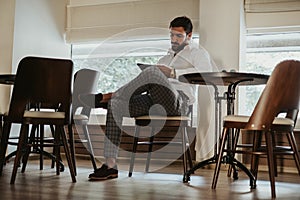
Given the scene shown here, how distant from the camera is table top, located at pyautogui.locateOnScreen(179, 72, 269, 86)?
242 cm

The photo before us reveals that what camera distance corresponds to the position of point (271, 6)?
11.6 ft

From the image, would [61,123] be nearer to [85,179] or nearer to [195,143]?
[85,179]

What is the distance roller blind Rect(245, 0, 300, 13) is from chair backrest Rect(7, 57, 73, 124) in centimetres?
195

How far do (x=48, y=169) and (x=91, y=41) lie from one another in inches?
66.7

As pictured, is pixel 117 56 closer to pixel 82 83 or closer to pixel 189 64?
pixel 82 83

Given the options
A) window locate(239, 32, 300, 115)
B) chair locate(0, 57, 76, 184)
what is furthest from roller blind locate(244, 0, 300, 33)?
chair locate(0, 57, 76, 184)

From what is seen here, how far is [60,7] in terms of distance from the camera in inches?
178

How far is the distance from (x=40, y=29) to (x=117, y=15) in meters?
0.82

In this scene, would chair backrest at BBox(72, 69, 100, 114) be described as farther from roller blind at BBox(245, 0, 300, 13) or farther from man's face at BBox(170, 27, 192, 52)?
roller blind at BBox(245, 0, 300, 13)

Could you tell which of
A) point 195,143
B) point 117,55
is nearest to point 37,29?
point 117,55

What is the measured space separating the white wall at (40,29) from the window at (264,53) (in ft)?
6.68

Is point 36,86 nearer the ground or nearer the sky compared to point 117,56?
nearer the ground

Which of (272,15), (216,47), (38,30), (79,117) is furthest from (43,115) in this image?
(272,15)

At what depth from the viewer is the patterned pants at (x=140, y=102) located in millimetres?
2623
